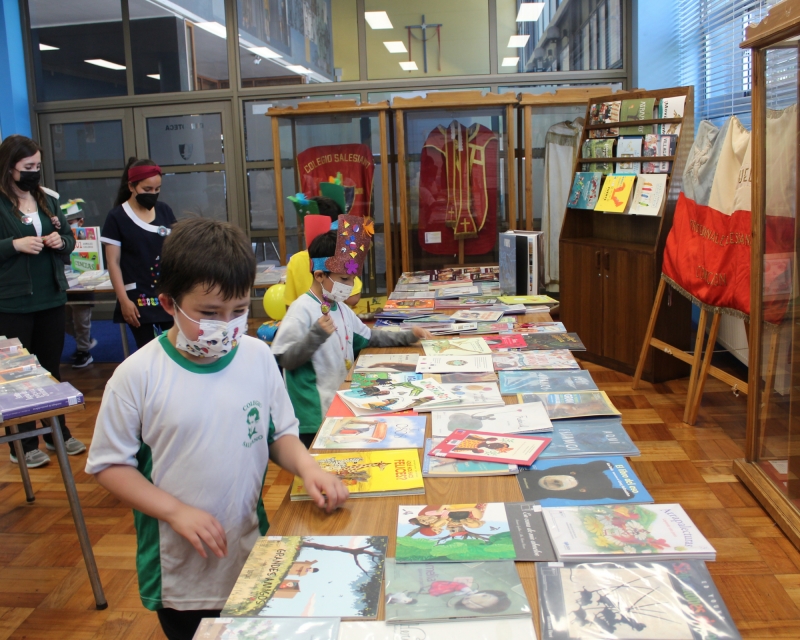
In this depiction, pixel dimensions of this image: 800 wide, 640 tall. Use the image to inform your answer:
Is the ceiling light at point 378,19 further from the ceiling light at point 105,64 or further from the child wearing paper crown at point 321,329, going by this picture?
the child wearing paper crown at point 321,329

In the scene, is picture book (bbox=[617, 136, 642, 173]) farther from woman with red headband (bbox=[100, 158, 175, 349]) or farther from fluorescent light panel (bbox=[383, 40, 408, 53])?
woman with red headband (bbox=[100, 158, 175, 349])

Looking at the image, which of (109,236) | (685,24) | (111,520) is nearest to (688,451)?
(111,520)

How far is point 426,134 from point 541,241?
8.10ft

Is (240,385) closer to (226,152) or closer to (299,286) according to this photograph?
(299,286)

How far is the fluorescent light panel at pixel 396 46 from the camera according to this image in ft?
20.9

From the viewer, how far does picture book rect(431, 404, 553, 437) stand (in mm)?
1753

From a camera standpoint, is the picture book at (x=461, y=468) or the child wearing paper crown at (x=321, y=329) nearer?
the picture book at (x=461, y=468)

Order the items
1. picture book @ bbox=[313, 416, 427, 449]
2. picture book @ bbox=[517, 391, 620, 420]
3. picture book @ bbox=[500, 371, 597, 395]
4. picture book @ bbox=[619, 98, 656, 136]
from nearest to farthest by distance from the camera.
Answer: picture book @ bbox=[313, 416, 427, 449] → picture book @ bbox=[517, 391, 620, 420] → picture book @ bbox=[500, 371, 597, 395] → picture book @ bbox=[619, 98, 656, 136]

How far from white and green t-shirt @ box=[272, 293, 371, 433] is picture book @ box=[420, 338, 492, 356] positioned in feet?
1.06

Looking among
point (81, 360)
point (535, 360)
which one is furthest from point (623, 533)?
point (81, 360)

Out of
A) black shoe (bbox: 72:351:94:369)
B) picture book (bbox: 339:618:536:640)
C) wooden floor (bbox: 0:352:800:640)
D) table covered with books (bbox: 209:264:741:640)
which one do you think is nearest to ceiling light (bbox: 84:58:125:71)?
black shoe (bbox: 72:351:94:369)

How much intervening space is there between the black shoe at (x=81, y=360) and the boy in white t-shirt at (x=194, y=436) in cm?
448

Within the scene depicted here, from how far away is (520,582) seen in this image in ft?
3.65

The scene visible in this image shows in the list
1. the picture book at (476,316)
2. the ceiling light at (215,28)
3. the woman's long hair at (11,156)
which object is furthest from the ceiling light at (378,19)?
the picture book at (476,316)
